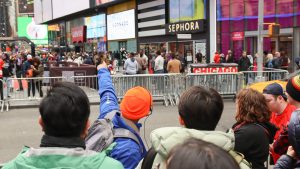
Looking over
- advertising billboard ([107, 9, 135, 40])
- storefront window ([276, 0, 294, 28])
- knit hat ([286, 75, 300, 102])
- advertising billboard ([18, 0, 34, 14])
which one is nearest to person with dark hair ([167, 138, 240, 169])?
knit hat ([286, 75, 300, 102])

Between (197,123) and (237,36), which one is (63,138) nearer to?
(197,123)

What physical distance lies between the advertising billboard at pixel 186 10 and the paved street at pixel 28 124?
19.0 m

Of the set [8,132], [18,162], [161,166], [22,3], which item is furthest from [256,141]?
[22,3]

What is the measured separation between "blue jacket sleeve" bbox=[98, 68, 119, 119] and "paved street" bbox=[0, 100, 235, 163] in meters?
4.81

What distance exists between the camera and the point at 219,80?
51.0ft

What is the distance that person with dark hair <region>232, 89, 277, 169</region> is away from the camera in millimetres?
3346

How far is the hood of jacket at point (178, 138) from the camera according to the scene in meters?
2.15

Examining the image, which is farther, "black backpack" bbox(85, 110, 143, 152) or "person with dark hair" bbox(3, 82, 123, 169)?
"black backpack" bbox(85, 110, 143, 152)

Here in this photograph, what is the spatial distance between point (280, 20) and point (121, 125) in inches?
1074

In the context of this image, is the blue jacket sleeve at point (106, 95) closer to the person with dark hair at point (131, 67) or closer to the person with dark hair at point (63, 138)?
the person with dark hair at point (63, 138)

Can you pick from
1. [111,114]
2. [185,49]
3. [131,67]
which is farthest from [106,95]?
[185,49]

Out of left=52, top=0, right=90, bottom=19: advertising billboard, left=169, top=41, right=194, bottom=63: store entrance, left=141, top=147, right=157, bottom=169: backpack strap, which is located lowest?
left=141, top=147, right=157, bottom=169: backpack strap

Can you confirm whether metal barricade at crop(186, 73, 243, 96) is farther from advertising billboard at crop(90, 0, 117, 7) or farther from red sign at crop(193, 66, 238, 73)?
advertising billboard at crop(90, 0, 117, 7)

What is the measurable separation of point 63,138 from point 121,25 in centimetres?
4937
